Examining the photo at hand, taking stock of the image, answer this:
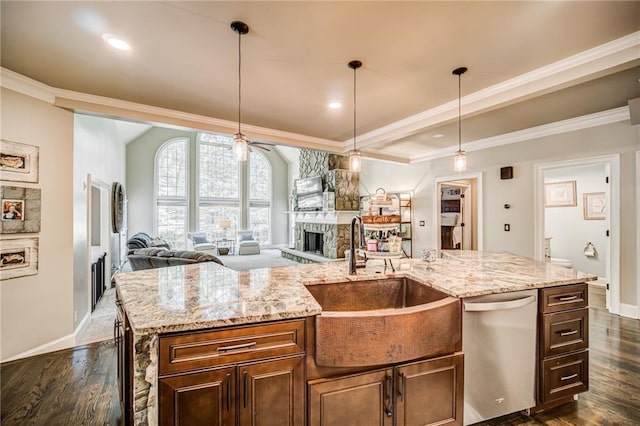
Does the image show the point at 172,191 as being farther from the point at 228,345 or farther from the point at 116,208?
the point at 228,345

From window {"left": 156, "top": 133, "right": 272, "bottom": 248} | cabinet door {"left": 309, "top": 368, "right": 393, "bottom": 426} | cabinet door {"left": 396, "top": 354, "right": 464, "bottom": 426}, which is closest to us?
cabinet door {"left": 309, "top": 368, "right": 393, "bottom": 426}

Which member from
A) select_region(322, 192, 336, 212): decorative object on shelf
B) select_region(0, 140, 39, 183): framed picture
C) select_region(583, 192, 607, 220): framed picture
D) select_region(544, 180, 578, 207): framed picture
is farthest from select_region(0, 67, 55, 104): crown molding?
select_region(583, 192, 607, 220): framed picture

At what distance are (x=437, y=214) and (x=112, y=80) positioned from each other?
5.85m

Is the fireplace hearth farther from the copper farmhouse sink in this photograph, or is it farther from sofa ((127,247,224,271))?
the copper farmhouse sink

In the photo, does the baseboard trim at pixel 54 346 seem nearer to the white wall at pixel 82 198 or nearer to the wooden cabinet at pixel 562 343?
the white wall at pixel 82 198

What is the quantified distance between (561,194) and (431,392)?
642 centimetres

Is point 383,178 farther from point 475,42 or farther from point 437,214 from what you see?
point 475,42

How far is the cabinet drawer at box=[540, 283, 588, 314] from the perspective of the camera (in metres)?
1.81

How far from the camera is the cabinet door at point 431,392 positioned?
1418 mm

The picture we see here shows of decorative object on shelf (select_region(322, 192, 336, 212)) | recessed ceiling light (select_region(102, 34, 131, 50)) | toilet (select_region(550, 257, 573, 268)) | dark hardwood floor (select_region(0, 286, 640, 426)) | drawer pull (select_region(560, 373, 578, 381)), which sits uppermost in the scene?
recessed ceiling light (select_region(102, 34, 131, 50))

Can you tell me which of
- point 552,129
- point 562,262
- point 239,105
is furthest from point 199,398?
point 562,262

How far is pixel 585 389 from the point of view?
76.6 inches

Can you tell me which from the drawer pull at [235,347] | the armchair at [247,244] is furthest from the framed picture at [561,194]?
the armchair at [247,244]

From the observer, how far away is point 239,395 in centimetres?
120
